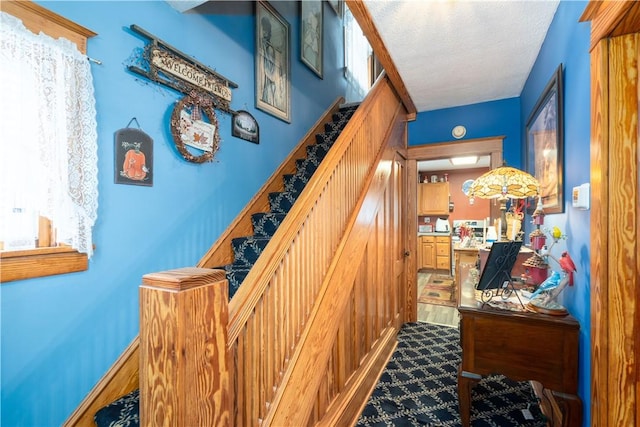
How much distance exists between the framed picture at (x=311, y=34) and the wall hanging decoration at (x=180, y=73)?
1.65m

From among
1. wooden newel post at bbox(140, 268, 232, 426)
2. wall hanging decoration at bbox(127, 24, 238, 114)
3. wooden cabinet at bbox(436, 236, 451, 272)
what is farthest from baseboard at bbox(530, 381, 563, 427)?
wooden cabinet at bbox(436, 236, 451, 272)

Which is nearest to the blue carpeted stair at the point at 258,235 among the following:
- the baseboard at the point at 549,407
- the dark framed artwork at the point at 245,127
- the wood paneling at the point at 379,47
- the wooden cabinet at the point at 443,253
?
the dark framed artwork at the point at 245,127

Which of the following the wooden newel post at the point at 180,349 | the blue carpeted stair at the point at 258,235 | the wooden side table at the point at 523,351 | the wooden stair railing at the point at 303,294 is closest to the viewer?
the wooden newel post at the point at 180,349

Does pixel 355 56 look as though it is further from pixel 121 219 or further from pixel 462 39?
pixel 121 219

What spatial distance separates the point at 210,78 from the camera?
95.3 inches

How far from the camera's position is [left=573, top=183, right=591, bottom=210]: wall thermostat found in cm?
130

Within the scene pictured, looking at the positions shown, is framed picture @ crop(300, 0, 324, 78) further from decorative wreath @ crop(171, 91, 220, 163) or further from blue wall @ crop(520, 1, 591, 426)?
blue wall @ crop(520, 1, 591, 426)

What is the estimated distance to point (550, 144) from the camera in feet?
6.31

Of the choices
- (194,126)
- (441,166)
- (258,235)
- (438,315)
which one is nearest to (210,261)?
(258,235)

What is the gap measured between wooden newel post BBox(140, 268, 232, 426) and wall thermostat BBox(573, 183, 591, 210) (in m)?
1.65

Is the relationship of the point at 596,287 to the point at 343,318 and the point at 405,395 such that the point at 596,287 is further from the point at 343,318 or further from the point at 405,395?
the point at 405,395

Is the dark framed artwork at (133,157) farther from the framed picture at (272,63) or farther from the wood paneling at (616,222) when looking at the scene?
the wood paneling at (616,222)

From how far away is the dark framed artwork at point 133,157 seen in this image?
180 centimetres

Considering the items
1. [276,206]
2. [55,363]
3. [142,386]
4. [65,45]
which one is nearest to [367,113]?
[276,206]
